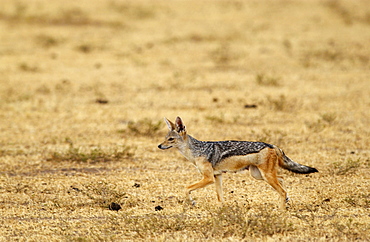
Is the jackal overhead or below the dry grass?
overhead

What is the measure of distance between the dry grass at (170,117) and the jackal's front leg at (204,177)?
297 millimetres

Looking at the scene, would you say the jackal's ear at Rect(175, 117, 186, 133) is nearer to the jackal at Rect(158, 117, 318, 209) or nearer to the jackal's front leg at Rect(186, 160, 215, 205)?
the jackal at Rect(158, 117, 318, 209)

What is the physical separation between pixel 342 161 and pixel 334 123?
2.92 meters

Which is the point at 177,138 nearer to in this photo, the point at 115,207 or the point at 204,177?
the point at 204,177

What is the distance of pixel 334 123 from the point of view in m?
12.0

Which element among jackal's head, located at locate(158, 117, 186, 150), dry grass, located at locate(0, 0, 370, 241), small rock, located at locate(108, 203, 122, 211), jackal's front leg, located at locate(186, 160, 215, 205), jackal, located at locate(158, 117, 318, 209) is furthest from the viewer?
jackal's head, located at locate(158, 117, 186, 150)

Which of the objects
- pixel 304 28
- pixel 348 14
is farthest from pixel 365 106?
pixel 348 14

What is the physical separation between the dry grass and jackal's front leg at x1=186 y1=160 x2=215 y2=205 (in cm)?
30

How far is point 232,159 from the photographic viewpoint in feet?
22.3

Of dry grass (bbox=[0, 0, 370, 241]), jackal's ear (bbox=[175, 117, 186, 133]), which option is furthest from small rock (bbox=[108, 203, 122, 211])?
jackal's ear (bbox=[175, 117, 186, 133])

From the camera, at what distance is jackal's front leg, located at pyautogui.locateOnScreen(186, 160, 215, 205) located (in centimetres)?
677

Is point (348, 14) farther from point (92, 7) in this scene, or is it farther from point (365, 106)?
point (365, 106)

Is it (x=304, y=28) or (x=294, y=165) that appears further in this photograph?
(x=304, y=28)

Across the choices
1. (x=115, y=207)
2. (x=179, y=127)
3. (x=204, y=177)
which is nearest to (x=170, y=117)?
(x=179, y=127)
